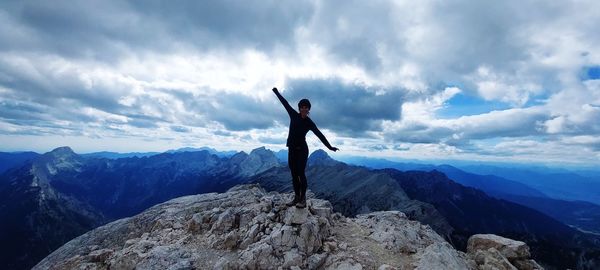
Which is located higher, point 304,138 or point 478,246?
point 304,138

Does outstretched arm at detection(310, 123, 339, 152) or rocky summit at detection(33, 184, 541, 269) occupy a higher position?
outstretched arm at detection(310, 123, 339, 152)

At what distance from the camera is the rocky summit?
1455 cm

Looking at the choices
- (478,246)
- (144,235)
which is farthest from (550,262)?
(144,235)

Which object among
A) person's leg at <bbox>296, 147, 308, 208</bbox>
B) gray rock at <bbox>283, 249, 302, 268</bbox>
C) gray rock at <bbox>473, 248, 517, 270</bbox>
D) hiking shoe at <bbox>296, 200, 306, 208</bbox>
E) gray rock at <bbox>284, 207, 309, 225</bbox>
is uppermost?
person's leg at <bbox>296, 147, 308, 208</bbox>

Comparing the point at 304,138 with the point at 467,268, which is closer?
the point at 467,268

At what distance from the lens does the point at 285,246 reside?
15.1 meters

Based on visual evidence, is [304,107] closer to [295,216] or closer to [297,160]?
[297,160]

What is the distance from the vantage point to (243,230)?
685 inches

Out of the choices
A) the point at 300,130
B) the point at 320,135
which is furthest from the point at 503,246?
the point at 300,130

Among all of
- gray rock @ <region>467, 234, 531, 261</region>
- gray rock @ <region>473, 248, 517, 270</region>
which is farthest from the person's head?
gray rock @ <region>467, 234, 531, 261</region>

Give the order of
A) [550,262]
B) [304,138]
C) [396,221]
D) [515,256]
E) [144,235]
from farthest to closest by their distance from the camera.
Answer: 1. [550,262]
2. [396,221]
3. [144,235]
4. [515,256]
5. [304,138]

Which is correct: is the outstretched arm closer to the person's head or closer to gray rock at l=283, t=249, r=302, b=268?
the person's head

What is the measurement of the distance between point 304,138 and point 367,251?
598cm

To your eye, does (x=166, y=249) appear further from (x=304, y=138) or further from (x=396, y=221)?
(x=396, y=221)
